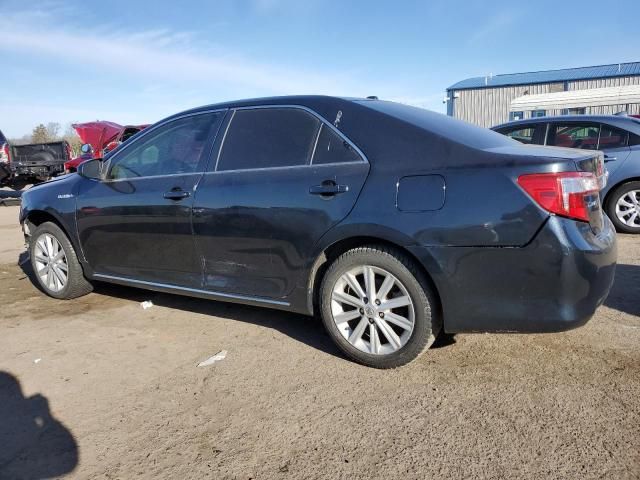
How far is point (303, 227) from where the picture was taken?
10.2 ft

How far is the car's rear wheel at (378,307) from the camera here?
9.27 ft

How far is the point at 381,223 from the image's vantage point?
9.23 feet

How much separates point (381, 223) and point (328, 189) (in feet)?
1.38

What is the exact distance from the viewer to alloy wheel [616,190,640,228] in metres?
6.52

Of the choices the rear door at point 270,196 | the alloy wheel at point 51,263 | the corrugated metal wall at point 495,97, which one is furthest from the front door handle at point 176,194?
the corrugated metal wall at point 495,97

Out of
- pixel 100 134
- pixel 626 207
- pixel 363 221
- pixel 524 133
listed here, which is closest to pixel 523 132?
pixel 524 133

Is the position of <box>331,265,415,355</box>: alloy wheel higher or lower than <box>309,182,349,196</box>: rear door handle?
lower

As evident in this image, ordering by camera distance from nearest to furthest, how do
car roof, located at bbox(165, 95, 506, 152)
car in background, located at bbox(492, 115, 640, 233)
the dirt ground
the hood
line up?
1. the dirt ground
2. car roof, located at bbox(165, 95, 506, 152)
3. car in background, located at bbox(492, 115, 640, 233)
4. the hood

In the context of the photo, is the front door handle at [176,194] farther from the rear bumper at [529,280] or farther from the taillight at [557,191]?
the taillight at [557,191]

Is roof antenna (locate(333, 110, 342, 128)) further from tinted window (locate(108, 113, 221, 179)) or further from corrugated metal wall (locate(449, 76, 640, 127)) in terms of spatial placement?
corrugated metal wall (locate(449, 76, 640, 127))

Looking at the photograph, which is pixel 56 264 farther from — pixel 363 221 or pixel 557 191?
pixel 557 191

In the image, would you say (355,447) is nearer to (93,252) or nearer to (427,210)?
(427,210)

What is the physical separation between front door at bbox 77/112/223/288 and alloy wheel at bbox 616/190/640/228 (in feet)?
18.3

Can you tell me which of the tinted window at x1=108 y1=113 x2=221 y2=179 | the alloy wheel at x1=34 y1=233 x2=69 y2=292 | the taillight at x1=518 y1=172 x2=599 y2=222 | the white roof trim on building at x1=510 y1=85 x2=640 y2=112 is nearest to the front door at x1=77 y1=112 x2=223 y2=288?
the tinted window at x1=108 y1=113 x2=221 y2=179
